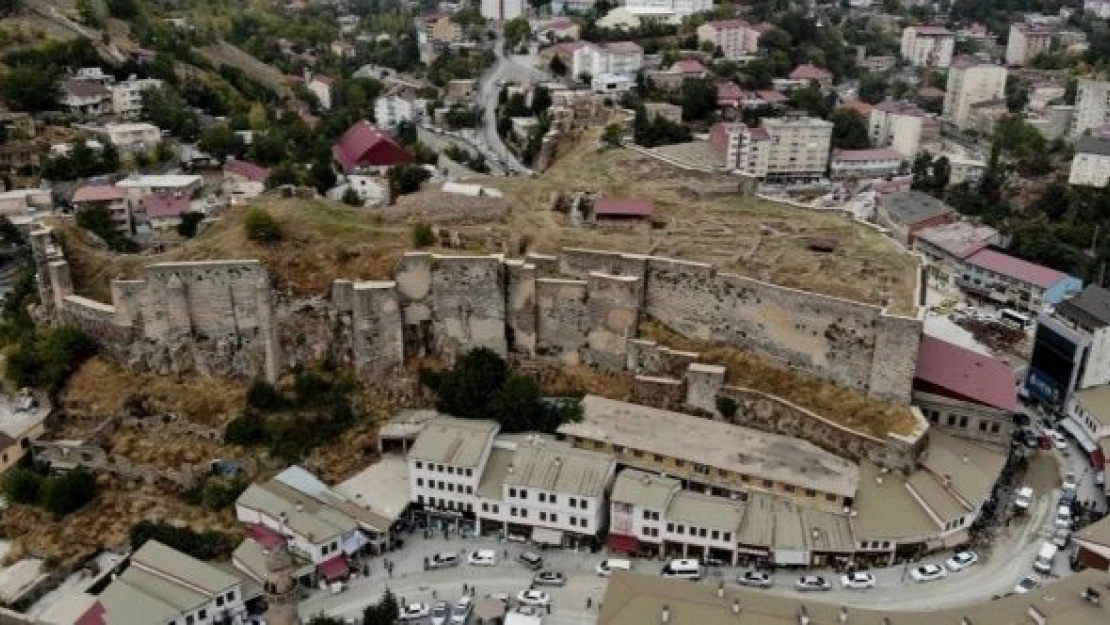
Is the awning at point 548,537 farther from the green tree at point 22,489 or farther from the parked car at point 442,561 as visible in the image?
the green tree at point 22,489

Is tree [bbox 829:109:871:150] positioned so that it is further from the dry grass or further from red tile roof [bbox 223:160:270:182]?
the dry grass

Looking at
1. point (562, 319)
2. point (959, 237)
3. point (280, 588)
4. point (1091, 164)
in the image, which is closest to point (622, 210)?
point (562, 319)

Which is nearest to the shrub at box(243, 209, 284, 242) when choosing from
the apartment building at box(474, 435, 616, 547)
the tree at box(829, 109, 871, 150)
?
the apartment building at box(474, 435, 616, 547)

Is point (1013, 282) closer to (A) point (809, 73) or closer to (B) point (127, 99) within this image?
(A) point (809, 73)

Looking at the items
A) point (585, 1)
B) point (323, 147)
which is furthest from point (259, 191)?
point (585, 1)

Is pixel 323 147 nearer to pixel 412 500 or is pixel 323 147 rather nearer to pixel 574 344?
pixel 574 344
